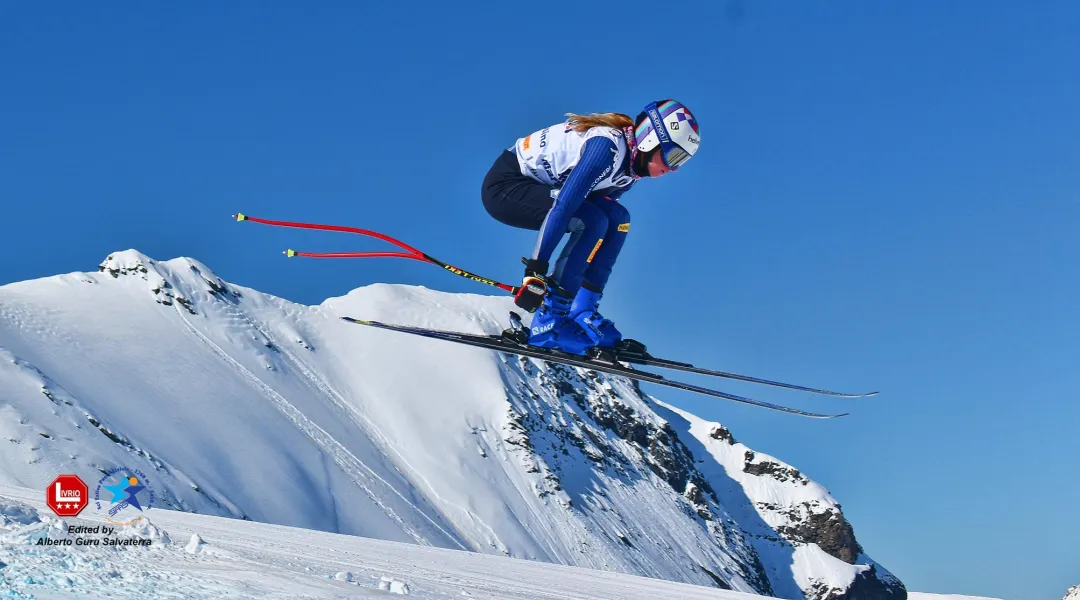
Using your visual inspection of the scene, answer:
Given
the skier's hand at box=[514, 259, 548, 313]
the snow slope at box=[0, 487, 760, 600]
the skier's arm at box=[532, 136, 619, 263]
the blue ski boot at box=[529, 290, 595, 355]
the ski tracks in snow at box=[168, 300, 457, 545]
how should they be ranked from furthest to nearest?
the ski tracks in snow at box=[168, 300, 457, 545] → the blue ski boot at box=[529, 290, 595, 355] → the skier's hand at box=[514, 259, 548, 313] → the skier's arm at box=[532, 136, 619, 263] → the snow slope at box=[0, 487, 760, 600]

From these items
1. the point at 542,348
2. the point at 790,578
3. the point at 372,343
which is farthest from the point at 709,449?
the point at 542,348

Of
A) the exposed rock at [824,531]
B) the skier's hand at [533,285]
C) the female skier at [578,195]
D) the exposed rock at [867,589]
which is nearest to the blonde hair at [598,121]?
the female skier at [578,195]

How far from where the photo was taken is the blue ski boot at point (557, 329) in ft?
27.5

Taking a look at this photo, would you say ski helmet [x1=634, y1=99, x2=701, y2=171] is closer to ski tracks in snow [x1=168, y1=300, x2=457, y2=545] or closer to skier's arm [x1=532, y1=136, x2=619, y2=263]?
skier's arm [x1=532, y1=136, x2=619, y2=263]

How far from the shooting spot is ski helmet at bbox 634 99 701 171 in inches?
298

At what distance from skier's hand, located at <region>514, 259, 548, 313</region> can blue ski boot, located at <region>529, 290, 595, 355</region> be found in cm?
28

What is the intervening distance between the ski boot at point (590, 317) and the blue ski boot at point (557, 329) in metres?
0.06

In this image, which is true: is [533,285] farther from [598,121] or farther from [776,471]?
[776,471]

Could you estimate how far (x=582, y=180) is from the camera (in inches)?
298

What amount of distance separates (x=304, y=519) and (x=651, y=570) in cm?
5144

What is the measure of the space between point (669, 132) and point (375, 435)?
281 feet

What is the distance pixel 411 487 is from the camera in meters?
82.7

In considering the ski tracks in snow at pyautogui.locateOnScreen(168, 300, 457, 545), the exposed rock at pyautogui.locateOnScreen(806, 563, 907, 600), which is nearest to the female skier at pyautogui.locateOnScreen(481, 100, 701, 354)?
the ski tracks in snow at pyautogui.locateOnScreen(168, 300, 457, 545)

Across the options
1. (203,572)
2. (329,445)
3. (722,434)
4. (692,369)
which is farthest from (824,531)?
(203,572)
